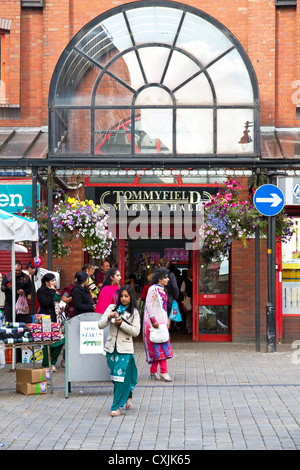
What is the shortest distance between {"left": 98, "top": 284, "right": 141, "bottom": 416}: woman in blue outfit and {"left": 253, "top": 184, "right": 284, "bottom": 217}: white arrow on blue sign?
544cm

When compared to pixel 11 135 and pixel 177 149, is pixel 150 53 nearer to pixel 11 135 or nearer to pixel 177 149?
pixel 177 149

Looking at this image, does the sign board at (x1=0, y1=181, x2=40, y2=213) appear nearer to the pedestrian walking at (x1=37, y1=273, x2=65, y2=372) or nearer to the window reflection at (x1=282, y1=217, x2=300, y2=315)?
the pedestrian walking at (x1=37, y1=273, x2=65, y2=372)

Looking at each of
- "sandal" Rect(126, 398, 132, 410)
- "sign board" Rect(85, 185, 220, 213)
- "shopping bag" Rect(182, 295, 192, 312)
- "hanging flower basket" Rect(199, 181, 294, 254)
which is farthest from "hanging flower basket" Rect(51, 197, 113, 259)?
"sandal" Rect(126, 398, 132, 410)

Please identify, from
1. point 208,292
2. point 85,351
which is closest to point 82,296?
point 85,351

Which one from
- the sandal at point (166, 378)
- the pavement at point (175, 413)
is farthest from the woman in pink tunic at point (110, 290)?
the sandal at point (166, 378)

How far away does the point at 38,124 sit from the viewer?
17.4 metres

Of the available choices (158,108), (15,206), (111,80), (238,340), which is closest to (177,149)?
(158,108)

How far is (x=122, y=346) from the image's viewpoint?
376 inches

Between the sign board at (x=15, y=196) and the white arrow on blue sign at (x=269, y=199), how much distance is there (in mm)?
4306

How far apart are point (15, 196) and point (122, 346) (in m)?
6.63

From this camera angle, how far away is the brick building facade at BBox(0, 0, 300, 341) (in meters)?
17.2

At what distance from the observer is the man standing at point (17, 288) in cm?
1408

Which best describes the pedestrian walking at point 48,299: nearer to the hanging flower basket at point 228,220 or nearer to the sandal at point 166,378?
the sandal at point 166,378

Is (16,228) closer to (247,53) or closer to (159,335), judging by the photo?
(159,335)
